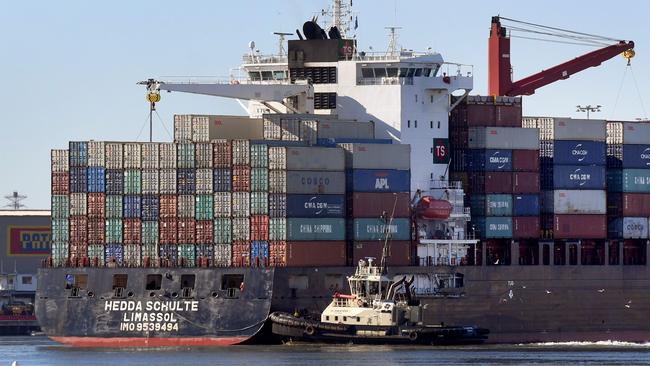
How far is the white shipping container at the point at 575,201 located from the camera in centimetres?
9038

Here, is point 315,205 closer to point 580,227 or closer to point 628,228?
point 580,227

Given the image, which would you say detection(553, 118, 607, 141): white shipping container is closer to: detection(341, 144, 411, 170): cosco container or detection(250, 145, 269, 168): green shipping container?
detection(341, 144, 411, 170): cosco container

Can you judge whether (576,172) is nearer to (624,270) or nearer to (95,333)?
(624,270)

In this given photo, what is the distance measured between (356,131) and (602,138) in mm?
11809

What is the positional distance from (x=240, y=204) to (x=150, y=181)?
13.6 feet

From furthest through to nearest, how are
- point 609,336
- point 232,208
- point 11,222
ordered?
1. point 11,222
2. point 609,336
3. point 232,208

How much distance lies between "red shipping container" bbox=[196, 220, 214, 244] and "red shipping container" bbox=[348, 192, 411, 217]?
589 centimetres

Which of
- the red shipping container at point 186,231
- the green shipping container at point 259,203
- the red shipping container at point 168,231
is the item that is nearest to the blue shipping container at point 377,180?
the green shipping container at point 259,203

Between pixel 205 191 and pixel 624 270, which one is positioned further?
pixel 624 270

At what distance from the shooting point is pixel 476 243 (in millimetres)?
88312

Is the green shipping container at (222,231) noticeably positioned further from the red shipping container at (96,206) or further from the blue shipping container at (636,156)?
the blue shipping container at (636,156)

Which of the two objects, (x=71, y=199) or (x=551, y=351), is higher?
(x=71, y=199)

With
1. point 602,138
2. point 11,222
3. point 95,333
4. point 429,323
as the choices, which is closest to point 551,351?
point 429,323

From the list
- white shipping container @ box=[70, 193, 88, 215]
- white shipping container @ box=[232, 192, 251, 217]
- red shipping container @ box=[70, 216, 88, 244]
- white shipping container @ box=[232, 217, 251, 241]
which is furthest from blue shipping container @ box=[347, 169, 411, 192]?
red shipping container @ box=[70, 216, 88, 244]
